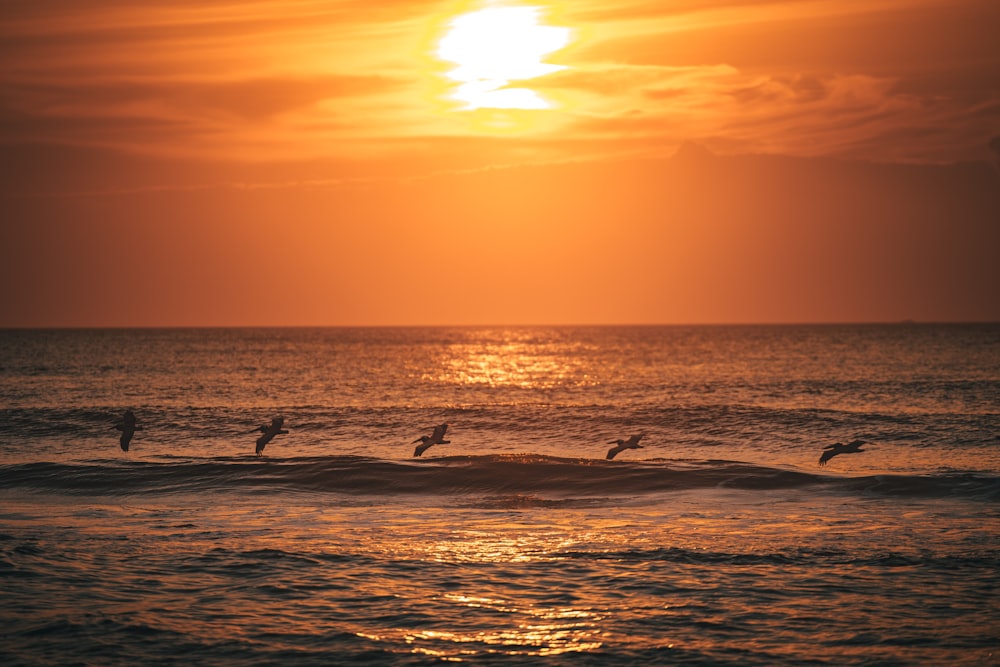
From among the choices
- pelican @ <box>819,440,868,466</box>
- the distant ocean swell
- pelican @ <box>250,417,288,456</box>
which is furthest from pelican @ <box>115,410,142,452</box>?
pelican @ <box>819,440,868,466</box>

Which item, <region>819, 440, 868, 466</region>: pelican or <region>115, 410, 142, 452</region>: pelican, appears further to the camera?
<region>115, 410, 142, 452</region>: pelican

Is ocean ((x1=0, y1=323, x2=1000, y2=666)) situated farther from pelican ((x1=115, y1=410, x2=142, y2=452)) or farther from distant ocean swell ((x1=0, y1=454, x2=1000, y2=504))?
pelican ((x1=115, y1=410, x2=142, y2=452))

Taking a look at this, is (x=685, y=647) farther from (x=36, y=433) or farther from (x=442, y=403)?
(x=442, y=403)

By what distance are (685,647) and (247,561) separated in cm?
847

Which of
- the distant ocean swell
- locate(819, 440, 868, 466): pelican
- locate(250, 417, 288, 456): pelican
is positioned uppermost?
locate(250, 417, 288, 456): pelican

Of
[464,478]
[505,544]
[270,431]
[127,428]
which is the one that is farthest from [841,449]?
[127,428]

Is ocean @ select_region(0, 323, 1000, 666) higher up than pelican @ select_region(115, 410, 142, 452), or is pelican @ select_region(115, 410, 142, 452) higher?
pelican @ select_region(115, 410, 142, 452)

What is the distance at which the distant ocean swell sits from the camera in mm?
27844

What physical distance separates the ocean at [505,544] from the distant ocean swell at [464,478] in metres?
0.15

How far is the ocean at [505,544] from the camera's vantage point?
1370cm

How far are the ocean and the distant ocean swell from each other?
147 mm

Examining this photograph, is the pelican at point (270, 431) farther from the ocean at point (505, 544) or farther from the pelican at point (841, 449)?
the pelican at point (841, 449)

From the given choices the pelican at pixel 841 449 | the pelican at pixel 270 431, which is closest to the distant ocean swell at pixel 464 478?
the pelican at pixel 270 431

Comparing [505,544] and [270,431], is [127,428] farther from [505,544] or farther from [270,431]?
[505,544]
